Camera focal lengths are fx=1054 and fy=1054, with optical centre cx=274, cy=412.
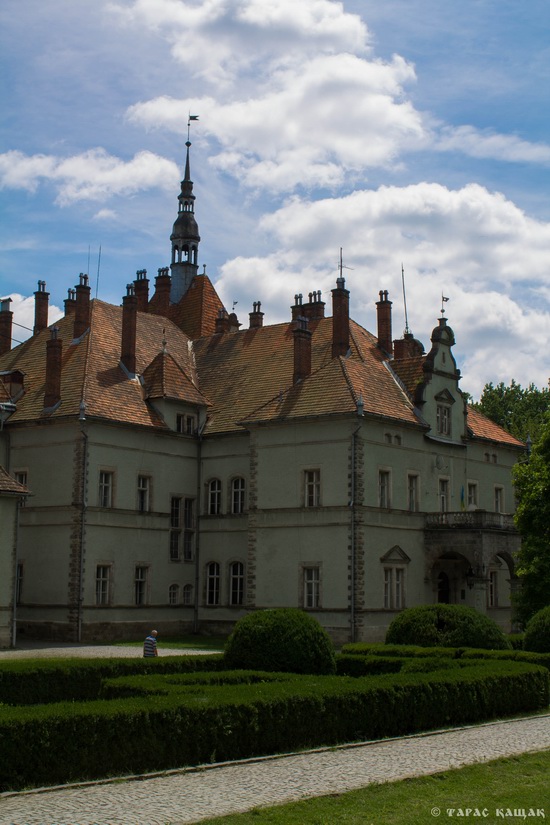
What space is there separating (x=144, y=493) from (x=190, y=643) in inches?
299

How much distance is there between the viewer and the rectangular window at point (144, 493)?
156 feet

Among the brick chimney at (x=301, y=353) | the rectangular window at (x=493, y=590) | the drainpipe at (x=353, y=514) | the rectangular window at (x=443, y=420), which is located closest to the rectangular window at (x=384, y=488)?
the drainpipe at (x=353, y=514)

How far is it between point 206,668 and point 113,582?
18.3m

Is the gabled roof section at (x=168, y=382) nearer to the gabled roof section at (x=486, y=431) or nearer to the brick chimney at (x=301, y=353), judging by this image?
the brick chimney at (x=301, y=353)

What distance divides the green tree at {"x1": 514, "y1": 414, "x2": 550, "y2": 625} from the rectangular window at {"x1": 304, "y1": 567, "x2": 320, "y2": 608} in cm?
818

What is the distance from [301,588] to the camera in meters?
44.7

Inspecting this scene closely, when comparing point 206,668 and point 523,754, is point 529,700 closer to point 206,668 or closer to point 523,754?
point 523,754

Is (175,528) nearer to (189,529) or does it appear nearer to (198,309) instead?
(189,529)

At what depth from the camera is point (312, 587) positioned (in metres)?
44.7

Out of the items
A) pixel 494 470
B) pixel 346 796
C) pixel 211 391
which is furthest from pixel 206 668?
pixel 494 470

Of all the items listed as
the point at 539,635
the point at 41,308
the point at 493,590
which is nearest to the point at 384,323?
the point at 493,590

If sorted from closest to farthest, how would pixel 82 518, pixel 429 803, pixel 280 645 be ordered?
pixel 429 803
pixel 280 645
pixel 82 518

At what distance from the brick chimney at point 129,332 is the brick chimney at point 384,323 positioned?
12.1 metres

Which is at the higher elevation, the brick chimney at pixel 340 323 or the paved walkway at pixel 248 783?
the brick chimney at pixel 340 323
